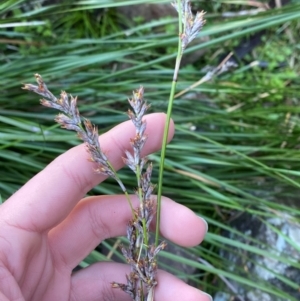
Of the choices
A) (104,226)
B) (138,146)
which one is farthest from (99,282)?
(138,146)

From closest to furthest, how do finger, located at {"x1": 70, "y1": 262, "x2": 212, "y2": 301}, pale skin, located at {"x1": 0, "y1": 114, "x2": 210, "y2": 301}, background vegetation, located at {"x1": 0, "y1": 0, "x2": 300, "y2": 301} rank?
1. pale skin, located at {"x1": 0, "y1": 114, "x2": 210, "y2": 301}
2. finger, located at {"x1": 70, "y1": 262, "x2": 212, "y2": 301}
3. background vegetation, located at {"x1": 0, "y1": 0, "x2": 300, "y2": 301}

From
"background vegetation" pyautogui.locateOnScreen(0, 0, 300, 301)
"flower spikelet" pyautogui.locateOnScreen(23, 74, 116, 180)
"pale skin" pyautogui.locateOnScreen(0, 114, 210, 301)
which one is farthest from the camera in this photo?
"background vegetation" pyautogui.locateOnScreen(0, 0, 300, 301)

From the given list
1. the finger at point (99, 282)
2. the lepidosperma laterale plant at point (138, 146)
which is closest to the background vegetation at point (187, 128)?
the finger at point (99, 282)

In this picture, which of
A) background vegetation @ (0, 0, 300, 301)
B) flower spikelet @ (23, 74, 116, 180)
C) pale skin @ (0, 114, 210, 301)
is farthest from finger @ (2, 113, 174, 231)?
background vegetation @ (0, 0, 300, 301)

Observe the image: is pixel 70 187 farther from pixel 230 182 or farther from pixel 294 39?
pixel 294 39

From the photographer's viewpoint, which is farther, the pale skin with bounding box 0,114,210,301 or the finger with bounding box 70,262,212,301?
the finger with bounding box 70,262,212,301

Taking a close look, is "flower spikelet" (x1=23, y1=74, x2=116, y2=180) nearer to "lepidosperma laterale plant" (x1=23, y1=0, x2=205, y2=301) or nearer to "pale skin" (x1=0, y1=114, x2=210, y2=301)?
"lepidosperma laterale plant" (x1=23, y1=0, x2=205, y2=301)

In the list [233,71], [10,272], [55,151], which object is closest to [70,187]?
[10,272]

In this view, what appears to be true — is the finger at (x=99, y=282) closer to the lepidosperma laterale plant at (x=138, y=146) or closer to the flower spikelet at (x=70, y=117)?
the lepidosperma laterale plant at (x=138, y=146)

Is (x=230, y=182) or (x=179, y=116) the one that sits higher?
(x=179, y=116)
